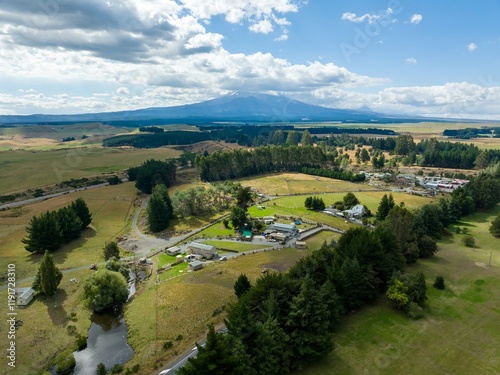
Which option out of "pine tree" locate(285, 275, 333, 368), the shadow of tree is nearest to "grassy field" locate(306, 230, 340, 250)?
"pine tree" locate(285, 275, 333, 368)

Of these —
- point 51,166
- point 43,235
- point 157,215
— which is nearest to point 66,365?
point 43,235

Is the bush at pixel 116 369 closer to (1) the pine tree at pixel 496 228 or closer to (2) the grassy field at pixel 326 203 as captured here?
(2) the grassy field at pixel 326 203

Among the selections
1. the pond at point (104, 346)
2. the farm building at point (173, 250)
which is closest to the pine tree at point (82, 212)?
the farm building at point (173, 250)

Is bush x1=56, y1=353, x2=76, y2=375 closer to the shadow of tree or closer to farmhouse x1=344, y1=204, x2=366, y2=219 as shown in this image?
the shadow of tree

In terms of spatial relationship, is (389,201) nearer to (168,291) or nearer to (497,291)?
(497,291)

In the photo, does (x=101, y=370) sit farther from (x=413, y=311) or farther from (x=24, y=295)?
(x=413, y=311)

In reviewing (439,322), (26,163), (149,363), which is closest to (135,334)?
(149,363)
